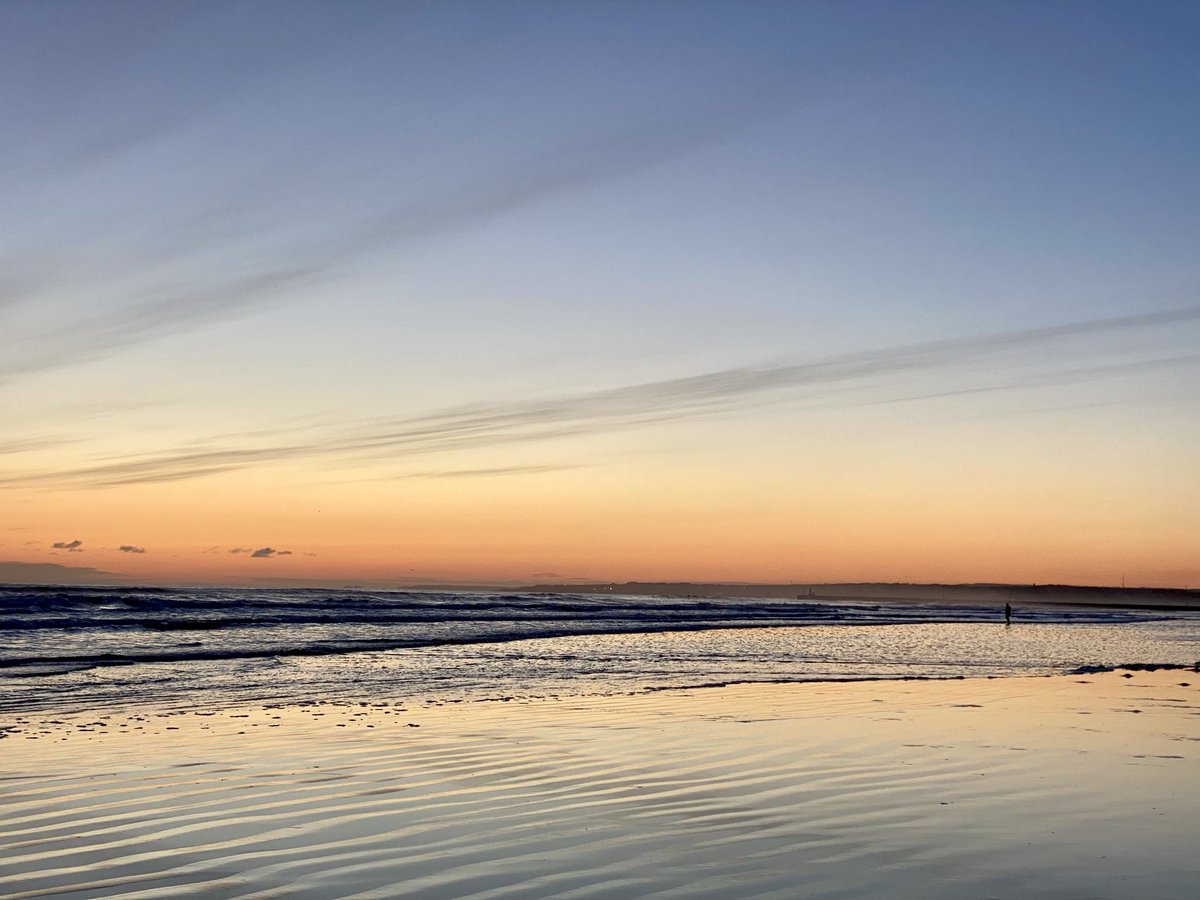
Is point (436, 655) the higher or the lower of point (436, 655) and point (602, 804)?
the lower

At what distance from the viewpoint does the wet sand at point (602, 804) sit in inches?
278

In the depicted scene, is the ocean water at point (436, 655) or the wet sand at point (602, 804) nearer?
the wet sand at point (602, 804)

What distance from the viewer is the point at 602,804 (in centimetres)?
944

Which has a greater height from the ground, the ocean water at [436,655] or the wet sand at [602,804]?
the wet sand at [602,804]

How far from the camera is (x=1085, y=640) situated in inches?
1567

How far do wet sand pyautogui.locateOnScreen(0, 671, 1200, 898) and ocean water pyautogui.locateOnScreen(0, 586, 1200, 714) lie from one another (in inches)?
171

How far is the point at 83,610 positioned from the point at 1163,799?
5347 centimetres

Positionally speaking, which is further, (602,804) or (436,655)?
(436,655)

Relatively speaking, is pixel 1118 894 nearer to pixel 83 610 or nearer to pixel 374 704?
pixel 374 704

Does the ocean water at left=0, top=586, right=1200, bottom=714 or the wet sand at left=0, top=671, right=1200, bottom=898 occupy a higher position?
the wet sand at left=0, top=671, right=1200, bottom=898

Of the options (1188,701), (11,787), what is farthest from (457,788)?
(1188,701)

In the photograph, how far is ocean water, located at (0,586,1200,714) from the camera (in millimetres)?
20078

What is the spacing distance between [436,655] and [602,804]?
21.3 metres

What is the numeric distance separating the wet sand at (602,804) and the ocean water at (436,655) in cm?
434
